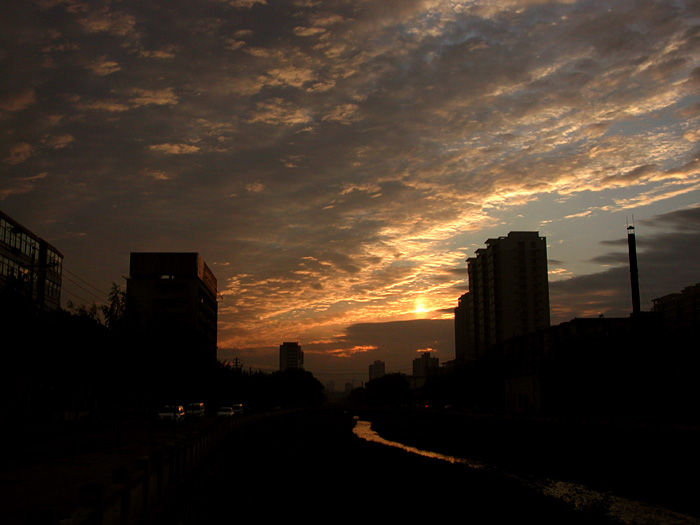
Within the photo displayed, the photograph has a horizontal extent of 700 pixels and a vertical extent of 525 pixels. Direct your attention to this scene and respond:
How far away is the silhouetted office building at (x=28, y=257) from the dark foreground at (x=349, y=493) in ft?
128

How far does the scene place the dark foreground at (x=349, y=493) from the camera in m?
20.2

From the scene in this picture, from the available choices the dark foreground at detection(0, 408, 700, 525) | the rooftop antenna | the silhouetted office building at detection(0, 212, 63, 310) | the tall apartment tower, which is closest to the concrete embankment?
the dark foreground at detection(0, 408, 700, 525)

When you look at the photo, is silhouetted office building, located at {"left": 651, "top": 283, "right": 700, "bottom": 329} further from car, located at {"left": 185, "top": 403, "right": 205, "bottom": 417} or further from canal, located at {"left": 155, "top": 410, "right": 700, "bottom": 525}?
canal, located at {"left": 155, "top": 410, "right": 700, "bottom": 525}

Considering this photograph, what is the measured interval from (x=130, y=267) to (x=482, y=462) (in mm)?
124233

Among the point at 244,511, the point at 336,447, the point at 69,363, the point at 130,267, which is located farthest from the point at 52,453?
the point at 130,267

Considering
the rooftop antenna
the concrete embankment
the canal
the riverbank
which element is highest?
the rooftop antenna

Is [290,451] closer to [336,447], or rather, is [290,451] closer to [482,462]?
[336,447]

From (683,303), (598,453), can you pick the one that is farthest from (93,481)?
(683,303)

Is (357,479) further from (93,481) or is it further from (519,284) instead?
(519,284)

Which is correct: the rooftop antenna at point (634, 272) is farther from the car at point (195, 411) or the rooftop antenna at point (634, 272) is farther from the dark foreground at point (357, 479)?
the car at point (195, 411)

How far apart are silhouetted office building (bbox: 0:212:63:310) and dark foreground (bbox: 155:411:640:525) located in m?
39.0

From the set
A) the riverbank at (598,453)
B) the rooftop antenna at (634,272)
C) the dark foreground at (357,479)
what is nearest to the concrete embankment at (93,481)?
the dark foreground at (357,479)

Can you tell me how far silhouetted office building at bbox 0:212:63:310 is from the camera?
240 ft

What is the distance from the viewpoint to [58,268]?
312 feet
